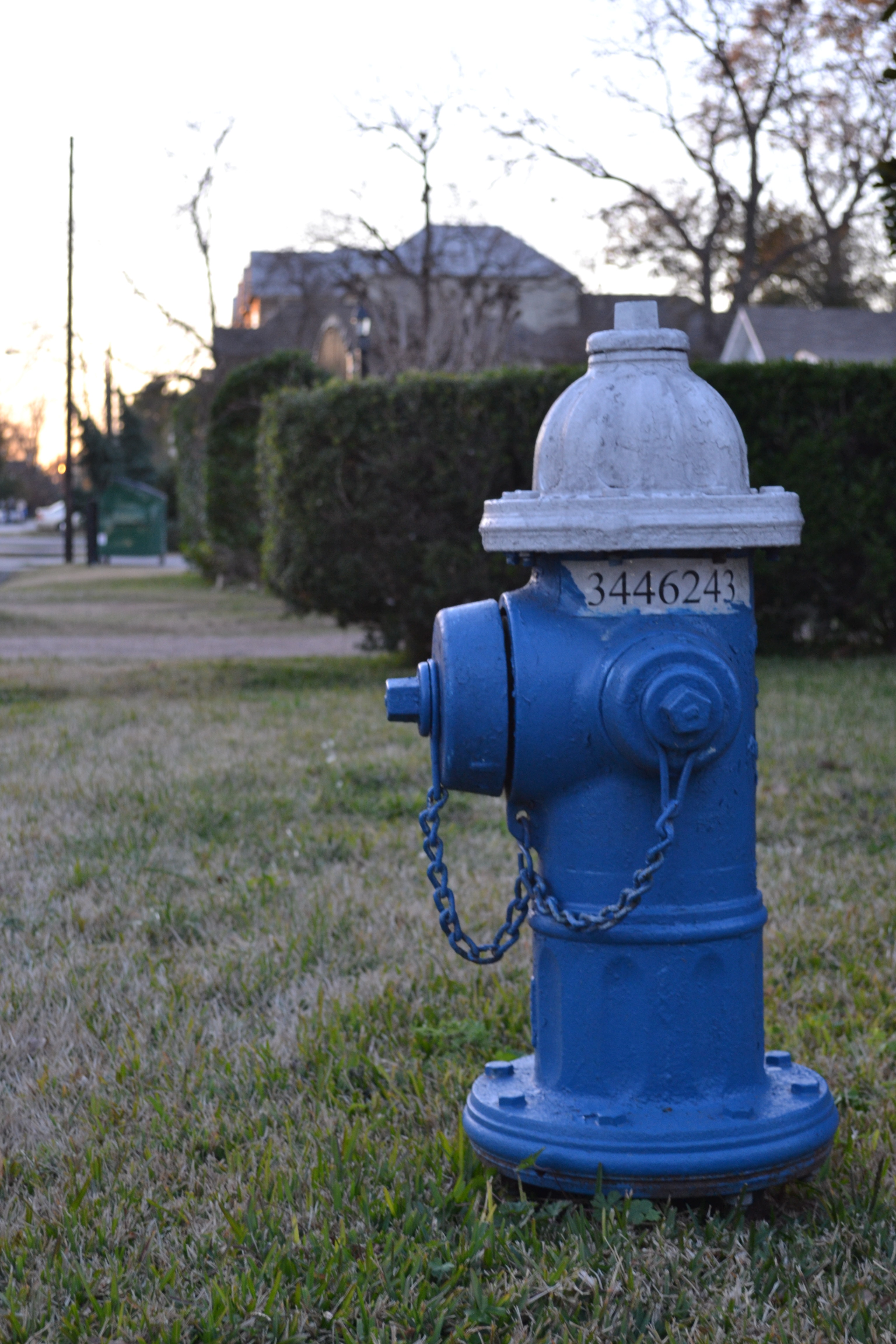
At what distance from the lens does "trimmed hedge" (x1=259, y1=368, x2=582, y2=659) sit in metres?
9.43

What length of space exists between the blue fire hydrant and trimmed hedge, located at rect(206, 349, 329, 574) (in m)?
16.7

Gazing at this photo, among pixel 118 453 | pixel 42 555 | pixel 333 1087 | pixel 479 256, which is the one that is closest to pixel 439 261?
pixel 479 256

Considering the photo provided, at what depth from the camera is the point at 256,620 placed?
16.4m

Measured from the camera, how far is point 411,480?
945 centimetres

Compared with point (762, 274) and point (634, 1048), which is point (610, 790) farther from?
point (762, 274)

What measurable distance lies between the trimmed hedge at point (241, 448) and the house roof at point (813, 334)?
48.1ft

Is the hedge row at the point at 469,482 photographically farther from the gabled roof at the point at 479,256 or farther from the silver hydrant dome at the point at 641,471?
the gabled roof at the point at 479,256

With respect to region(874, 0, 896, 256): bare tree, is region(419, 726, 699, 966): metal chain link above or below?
below

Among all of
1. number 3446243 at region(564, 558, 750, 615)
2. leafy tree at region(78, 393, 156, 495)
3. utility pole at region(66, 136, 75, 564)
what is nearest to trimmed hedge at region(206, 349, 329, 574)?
utility pole at region(66, 136, 75, 564)

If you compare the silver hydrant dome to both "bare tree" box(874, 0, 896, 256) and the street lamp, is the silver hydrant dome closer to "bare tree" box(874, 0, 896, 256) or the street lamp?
"bare tree" box(874, 0, 896, 256)

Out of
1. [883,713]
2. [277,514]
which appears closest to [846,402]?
[883,713]

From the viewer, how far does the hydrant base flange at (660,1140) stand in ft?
6.64

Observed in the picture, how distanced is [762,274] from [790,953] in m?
37.1

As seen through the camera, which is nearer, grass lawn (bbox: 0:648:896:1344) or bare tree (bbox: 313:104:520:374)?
grass lawn (bbox: 0:648:896:1344)
